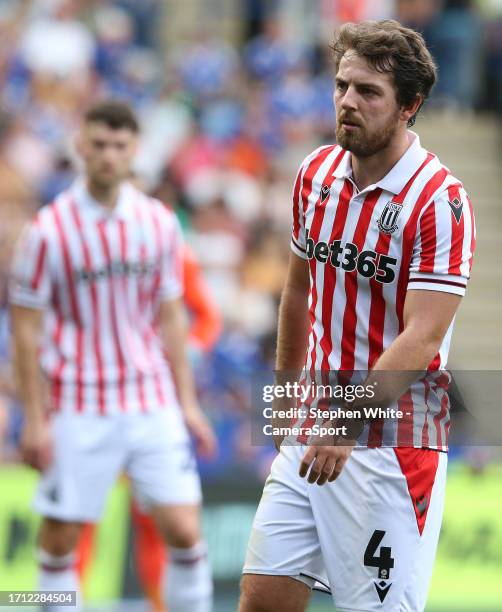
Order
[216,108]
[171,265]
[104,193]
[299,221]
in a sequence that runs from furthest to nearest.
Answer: [216,108] < [171,265] < [104,193] < [299,221]

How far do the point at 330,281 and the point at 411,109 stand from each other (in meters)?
0.57

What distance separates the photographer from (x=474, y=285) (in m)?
13.4

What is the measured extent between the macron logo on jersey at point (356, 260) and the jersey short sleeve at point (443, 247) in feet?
0.29

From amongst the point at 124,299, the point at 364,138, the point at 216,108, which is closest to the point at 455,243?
the point at 364,138

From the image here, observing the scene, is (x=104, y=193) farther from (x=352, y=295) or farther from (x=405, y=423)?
(x=405, y=423)

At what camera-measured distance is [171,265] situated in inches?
248

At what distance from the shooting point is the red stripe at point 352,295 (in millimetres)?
4074

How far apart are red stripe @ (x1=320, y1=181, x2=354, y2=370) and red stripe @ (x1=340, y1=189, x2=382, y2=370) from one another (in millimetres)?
53

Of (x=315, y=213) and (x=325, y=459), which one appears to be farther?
(x=315, y=213)

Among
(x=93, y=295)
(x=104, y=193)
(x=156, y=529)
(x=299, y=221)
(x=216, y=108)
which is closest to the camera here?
(x=299, y=221)

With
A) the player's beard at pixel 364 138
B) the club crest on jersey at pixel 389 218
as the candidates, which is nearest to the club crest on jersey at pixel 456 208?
the club crest on jersey at pixel 389 218

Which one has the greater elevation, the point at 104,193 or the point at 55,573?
the point at 104,193

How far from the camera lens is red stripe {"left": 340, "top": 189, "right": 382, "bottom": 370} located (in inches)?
160

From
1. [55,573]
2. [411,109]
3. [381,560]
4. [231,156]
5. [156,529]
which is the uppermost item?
A: [231,156]
